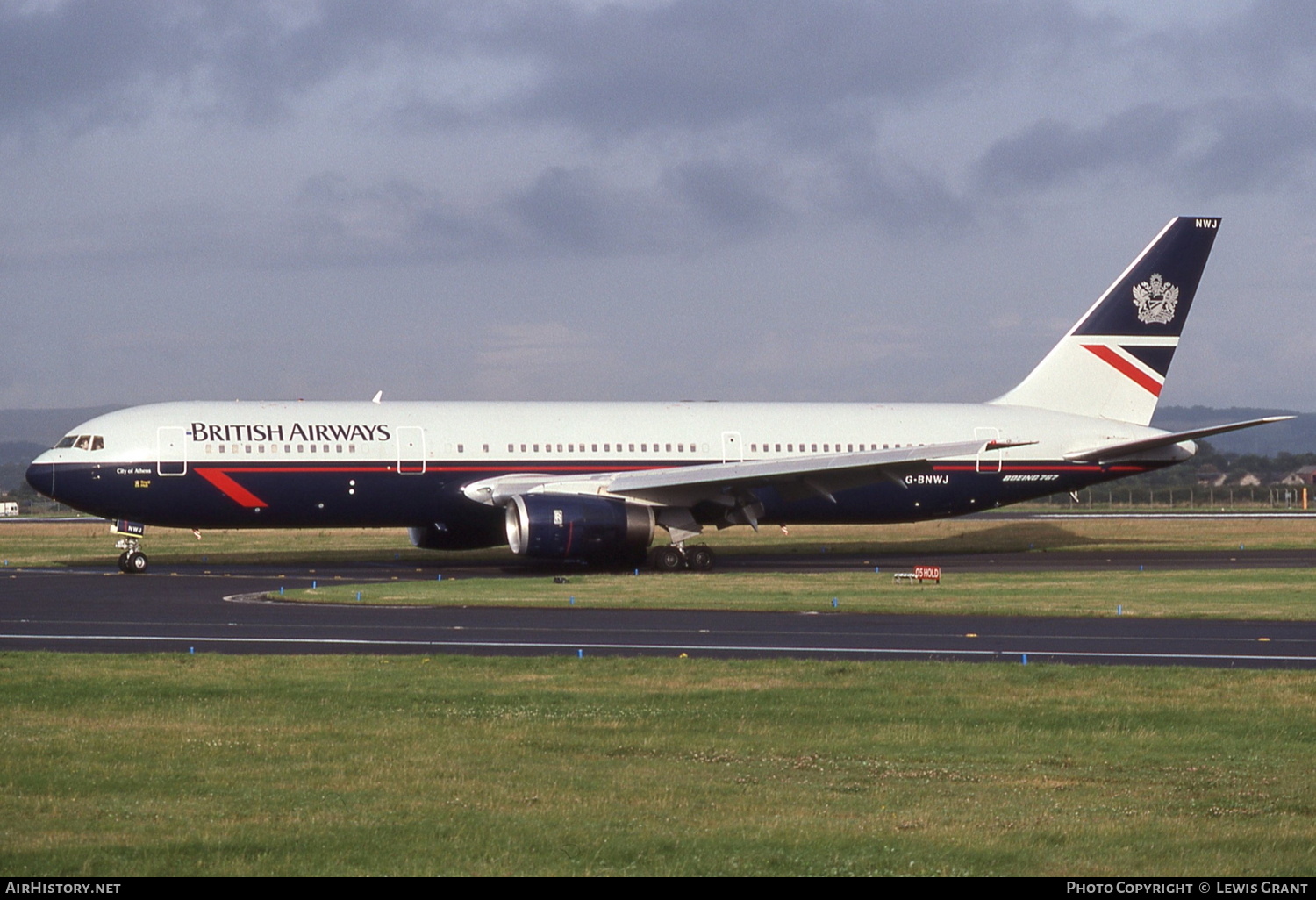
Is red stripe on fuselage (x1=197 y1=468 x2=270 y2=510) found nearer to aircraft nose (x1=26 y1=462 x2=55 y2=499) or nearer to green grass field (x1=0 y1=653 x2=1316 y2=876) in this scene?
aircraft nose (x1=26 y1=462 x2=55 y2=499)

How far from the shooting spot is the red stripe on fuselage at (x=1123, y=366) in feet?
140

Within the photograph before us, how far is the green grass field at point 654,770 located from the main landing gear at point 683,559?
18693mm

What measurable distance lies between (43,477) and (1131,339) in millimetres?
30220

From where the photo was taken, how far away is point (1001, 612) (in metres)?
24.2

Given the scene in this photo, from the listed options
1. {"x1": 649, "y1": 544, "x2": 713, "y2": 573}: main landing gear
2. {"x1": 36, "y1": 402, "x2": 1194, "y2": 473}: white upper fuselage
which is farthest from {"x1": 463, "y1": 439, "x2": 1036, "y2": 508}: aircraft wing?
{"x1": 36, "y1": 402, "x2": 1194, "y2": 473}: white upper fuselage

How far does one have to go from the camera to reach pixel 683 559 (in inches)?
1412

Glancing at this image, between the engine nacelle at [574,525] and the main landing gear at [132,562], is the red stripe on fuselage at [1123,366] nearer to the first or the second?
the engine nacelle at [574,525]

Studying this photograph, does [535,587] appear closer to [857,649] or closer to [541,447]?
[541,447]

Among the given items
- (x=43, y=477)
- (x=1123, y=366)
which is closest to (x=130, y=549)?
(x=43, y=477)

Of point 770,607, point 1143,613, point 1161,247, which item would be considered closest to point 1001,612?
point 1143,613

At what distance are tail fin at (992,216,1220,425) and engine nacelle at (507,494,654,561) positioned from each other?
1455cm

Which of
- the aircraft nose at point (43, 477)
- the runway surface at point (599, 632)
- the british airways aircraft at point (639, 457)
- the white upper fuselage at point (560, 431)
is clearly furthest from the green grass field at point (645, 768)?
the white upper fuselage at point (560, 431)
